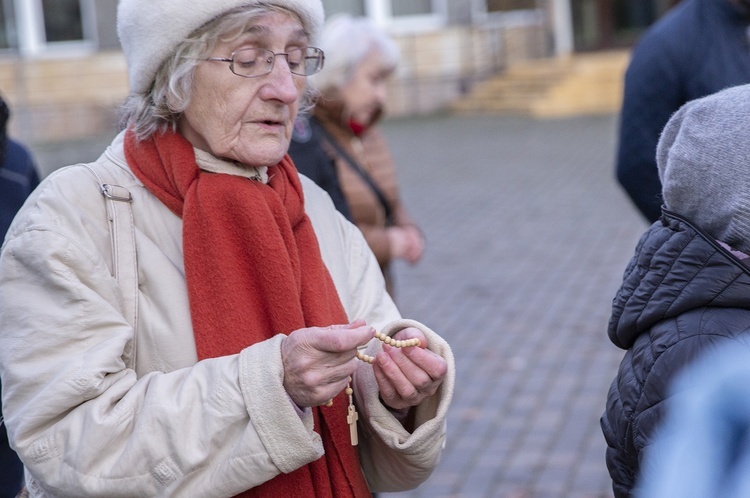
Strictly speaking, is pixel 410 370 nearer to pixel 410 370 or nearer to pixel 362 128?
pixel 410 370

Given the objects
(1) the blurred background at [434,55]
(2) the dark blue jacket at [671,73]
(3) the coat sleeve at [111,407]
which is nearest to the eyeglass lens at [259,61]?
(3) the coat sleeve at [111,407]

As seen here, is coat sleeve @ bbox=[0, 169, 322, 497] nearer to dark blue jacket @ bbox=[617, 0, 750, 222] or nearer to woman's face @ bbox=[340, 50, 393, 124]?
dark blue jacket @ bbox=[617, 0, 750, 222]

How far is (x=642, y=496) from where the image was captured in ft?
5.67

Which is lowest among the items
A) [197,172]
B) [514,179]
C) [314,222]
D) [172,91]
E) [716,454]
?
[514,179]

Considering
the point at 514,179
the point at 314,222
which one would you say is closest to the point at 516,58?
the point at 514,179

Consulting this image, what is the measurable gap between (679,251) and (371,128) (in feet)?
8.37

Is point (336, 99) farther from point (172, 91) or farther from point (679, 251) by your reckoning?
point (679, 251)

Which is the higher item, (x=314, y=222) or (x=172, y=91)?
(x=172, y=91)

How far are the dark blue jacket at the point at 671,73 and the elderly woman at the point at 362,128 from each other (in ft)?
3.05

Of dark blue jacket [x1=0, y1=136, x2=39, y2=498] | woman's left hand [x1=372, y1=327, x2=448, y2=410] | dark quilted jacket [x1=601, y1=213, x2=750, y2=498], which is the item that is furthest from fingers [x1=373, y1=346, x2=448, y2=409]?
dark blue jacket [x1=0, y1=136, x2=39, y2=498]

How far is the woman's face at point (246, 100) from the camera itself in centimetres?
211

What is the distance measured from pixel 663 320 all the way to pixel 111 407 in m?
0.95

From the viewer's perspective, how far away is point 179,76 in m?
2.11

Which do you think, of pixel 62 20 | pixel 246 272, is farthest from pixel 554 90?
pixel 246 272
